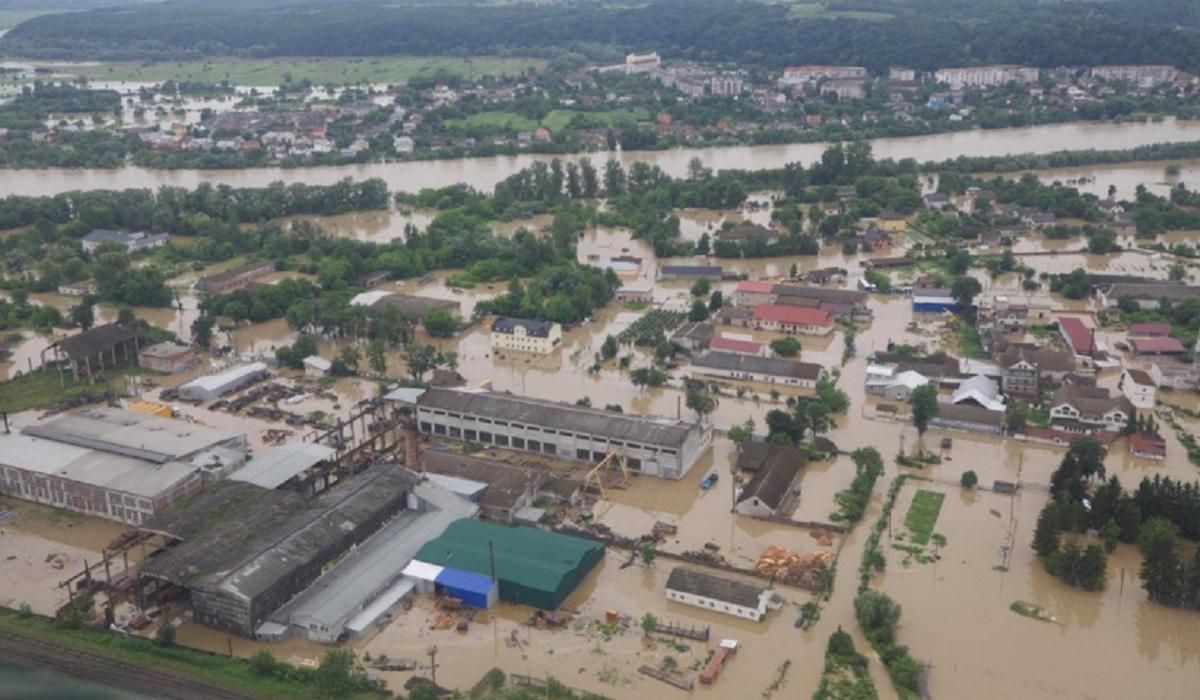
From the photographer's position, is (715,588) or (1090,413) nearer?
(715,588)

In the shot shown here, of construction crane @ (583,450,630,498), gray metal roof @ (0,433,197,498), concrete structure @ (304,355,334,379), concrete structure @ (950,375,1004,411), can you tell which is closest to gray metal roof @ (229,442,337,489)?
gray metal roof @ (0,433,197,498)

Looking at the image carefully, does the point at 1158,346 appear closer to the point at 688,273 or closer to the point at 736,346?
the point at 736,346

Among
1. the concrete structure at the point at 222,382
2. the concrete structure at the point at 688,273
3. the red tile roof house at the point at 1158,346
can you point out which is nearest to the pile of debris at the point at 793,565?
the red tile roof house at the point at 1158,346

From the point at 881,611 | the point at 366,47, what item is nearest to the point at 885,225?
the point at 881,611

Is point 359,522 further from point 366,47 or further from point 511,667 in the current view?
point 366,47

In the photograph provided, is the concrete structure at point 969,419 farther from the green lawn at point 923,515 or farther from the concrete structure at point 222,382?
the concrete structure at point 222,382

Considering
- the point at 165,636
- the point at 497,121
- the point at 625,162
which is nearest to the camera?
the point at 165,636

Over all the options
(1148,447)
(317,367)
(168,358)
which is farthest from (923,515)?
(168,358)

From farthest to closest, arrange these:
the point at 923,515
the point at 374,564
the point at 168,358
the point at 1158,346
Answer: the point at 168,358, the point at 1158,346, the point at 923,515, the point at 374,564
